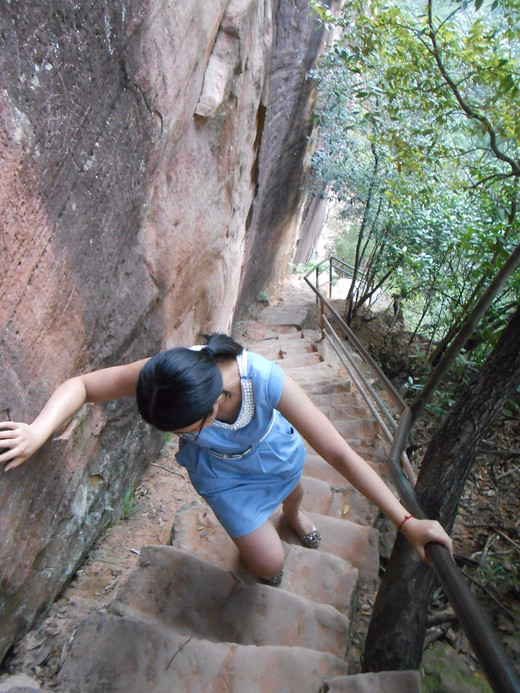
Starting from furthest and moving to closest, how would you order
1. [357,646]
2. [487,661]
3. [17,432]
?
[357,646]
[17,432]
[487,661]

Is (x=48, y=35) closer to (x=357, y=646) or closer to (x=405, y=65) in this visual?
(x=357, y=646)

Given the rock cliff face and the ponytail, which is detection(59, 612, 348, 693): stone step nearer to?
the rock cliff face

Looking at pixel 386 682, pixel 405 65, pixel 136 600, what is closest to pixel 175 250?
pixel 136 600

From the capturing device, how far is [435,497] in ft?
6.12

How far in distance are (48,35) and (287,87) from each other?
635 cm

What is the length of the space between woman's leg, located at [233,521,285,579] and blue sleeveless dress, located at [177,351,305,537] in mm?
38

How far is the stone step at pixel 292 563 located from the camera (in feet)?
7.20

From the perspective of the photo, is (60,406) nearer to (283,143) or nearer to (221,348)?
(221,348)

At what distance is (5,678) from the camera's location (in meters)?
1.72

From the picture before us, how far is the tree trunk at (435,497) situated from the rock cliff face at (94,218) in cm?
143

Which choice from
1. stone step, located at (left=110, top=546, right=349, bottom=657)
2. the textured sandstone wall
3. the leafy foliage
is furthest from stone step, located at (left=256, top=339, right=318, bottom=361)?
stone step, located at (left=110, top=546, right=349, bottom=657)

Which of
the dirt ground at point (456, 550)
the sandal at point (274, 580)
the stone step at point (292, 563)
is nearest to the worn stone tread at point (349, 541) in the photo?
the stone step at point (292, 563)

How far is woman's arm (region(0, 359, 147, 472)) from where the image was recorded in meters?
1.48

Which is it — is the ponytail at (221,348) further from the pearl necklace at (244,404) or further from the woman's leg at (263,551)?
the woman's leg at (263,551)
